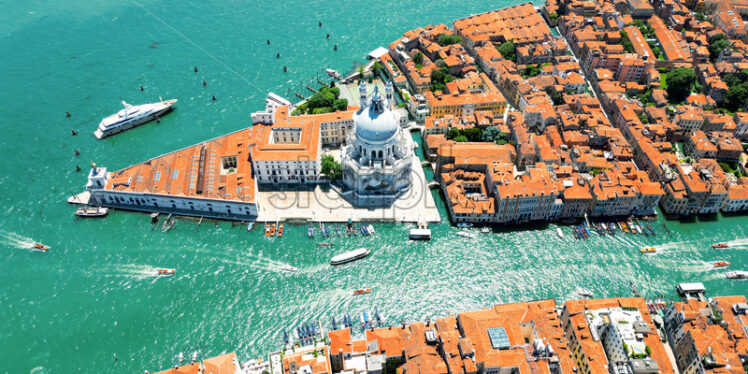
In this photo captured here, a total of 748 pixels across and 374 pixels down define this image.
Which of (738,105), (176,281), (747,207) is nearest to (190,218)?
(176,281)

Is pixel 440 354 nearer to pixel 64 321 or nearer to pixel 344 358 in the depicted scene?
pixel 344 358

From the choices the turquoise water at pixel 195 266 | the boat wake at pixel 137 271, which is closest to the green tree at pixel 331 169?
the turquoise water at pixel 195 266

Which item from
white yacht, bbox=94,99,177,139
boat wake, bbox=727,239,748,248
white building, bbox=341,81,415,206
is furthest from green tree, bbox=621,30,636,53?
white yacht, bbox=94,99,177,139

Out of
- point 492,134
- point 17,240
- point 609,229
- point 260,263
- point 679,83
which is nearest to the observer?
point 260,263

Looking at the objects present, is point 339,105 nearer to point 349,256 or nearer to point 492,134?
point 492,134

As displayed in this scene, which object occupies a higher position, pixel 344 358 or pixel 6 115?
pixel 6 115

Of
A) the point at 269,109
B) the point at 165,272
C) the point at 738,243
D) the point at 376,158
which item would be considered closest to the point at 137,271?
the point at 165,272
